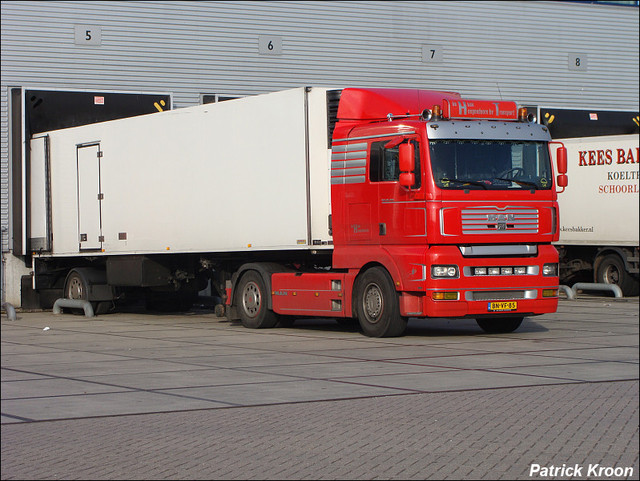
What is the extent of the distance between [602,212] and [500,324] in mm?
9189


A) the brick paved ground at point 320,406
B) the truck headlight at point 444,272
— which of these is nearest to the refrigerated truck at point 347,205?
the truck headlight at point 444,272

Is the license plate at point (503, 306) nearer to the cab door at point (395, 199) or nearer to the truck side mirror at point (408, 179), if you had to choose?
the cab door at point (395, 199)

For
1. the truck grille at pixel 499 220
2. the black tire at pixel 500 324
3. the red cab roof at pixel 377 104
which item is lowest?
the black tire at pixel 500 324

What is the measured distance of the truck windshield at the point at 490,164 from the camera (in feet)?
49.0

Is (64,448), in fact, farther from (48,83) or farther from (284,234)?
(48,83)

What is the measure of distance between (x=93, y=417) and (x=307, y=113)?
8.21m

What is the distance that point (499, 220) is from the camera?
593 inches

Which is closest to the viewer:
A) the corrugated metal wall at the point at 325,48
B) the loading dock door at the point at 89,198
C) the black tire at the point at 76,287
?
the loading dock door at the point at 89,198

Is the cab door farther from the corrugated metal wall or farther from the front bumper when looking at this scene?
the corrugated metal wall

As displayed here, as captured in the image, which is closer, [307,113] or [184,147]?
[307,113]

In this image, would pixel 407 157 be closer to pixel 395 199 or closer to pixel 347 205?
pixel 395 199

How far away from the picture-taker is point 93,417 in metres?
9.23

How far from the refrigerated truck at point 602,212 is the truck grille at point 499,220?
9.66 metres

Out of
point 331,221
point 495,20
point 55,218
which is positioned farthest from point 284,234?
point 495,20
